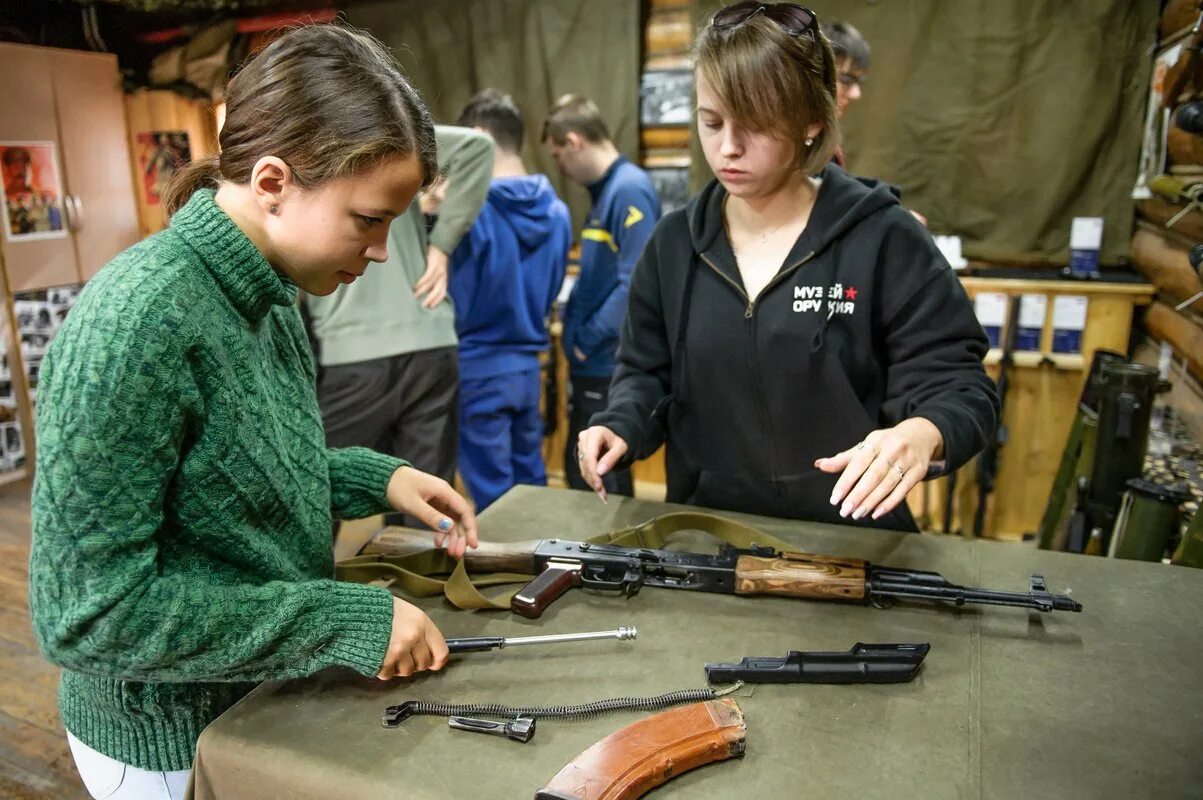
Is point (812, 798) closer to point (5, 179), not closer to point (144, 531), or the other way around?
point (144, 531)

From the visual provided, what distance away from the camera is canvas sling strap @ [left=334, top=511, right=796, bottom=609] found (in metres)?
1.49

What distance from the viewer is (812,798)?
102 cm

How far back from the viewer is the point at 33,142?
3.80 meters

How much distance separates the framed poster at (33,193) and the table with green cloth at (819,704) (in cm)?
347

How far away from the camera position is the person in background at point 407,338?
2.92m

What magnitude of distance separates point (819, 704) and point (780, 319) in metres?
0.81

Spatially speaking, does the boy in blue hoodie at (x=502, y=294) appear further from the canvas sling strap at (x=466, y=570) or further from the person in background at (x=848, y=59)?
the canvas sling strap at (x=466, y=570)

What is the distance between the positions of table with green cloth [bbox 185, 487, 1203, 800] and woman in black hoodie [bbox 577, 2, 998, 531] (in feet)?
1.06

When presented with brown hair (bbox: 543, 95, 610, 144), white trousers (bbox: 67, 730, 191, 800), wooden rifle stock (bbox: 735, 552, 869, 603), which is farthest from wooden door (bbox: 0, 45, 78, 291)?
wooden rifle stock (bbox: 735, 552, 869, 603)

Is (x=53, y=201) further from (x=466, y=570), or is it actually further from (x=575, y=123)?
(x=466, y=570)

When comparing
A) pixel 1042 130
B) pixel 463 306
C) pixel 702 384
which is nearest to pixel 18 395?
pixel 463 306

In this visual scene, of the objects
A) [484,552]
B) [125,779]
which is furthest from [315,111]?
[125,779]

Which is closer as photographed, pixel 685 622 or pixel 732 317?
pixel 685 622

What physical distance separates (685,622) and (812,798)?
1.43 ft
